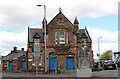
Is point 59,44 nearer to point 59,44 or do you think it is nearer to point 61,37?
point 59,44

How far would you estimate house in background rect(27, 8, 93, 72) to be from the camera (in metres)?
30.0

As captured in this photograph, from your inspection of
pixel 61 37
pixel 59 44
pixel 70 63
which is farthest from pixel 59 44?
pixel 70 63

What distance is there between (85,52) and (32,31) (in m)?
10.6

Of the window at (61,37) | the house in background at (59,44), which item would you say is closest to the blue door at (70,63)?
the house in background at (59,44)

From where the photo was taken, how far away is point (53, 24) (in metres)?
30.6

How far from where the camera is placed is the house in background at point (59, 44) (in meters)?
30.0

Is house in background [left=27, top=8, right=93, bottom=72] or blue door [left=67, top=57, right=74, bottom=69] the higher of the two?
house in background [left=27, top=8, right=93, bottom=72]

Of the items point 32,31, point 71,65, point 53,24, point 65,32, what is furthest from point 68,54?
point 32,31

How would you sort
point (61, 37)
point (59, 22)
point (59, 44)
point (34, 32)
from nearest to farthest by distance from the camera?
point (59, 44), point (61, 37), point (59, 22), point (34, 32)

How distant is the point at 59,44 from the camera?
30.3m

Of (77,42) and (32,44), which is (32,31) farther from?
(77,42)

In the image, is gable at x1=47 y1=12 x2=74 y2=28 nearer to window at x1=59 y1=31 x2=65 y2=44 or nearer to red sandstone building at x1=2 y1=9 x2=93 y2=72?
red sandstone building at x1=2 y1=9 x2=93 y2=72

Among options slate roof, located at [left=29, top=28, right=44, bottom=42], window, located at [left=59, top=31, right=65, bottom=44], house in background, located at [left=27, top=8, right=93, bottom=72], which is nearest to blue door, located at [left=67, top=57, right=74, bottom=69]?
house in background, located at [left=27, top=8, right=93, bottom=72]

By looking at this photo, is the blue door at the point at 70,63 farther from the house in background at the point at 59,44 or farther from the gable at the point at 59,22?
the gable at the point at 59,22
